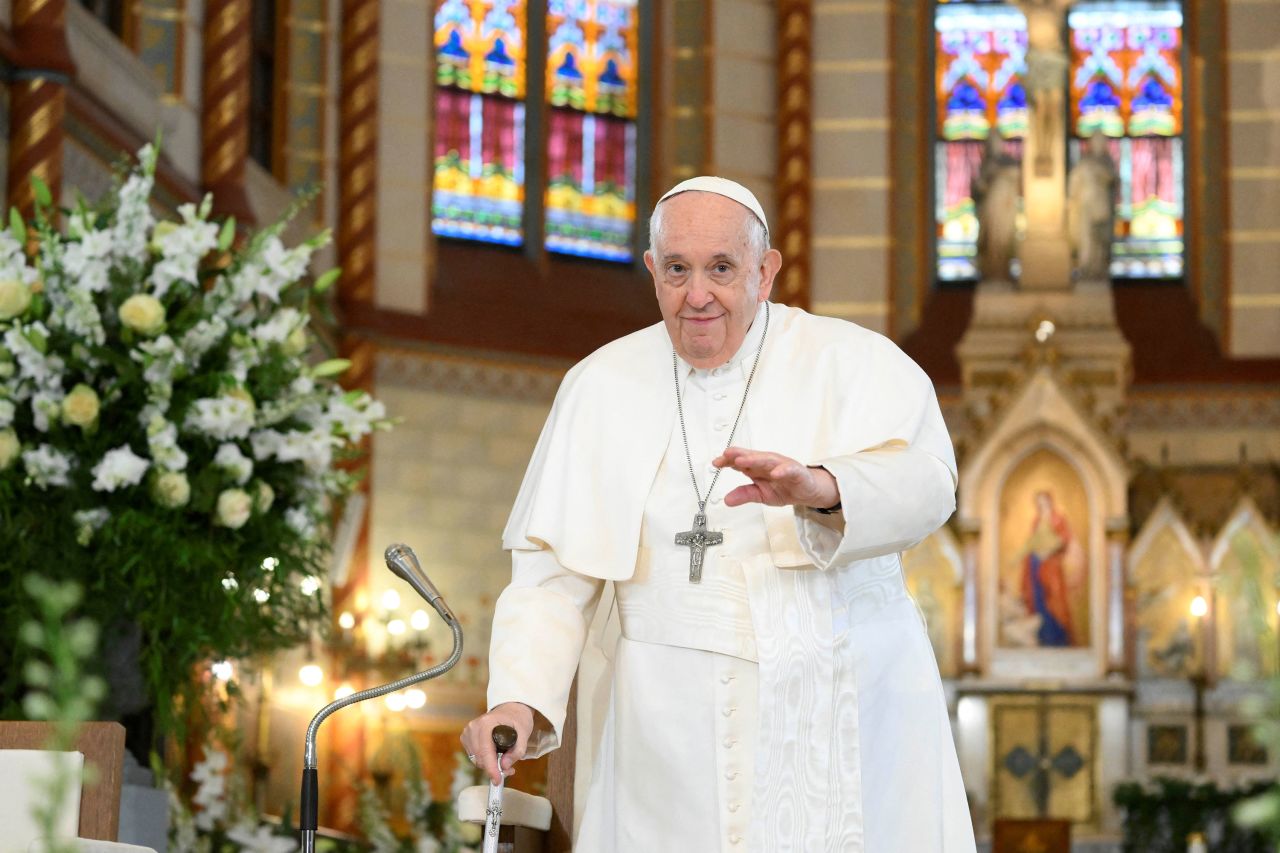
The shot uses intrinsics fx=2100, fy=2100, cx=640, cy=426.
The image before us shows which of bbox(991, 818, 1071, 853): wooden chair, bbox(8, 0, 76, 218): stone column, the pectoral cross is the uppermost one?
bbox(8, 0, 76, 218): stone column

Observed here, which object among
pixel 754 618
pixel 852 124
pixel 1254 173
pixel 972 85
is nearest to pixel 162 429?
pixel 754 618

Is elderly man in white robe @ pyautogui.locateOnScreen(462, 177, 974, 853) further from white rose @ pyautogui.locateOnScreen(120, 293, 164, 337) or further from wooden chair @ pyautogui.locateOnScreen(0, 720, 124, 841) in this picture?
white rose @ pyautogui.locateOnScreen(120, 293, 164, 337)

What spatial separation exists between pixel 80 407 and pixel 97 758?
1522 mm

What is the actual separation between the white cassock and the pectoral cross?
19mm

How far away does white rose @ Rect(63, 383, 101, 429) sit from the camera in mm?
4984

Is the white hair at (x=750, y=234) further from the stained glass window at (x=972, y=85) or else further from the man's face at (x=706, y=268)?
the stained glass window at (x=972, y=85)

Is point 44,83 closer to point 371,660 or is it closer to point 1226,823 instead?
point 371,660

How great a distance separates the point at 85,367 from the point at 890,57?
1266cm

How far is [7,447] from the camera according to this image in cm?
495

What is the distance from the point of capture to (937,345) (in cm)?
1662

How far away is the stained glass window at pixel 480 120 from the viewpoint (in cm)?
1641

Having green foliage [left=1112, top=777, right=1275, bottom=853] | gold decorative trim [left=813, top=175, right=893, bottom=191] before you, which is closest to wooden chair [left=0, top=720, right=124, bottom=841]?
green foliage [left=1112, top=777, right=1275, bottom=853]


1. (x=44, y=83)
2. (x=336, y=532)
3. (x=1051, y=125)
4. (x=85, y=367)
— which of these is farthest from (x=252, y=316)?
(x=1051, y=125)

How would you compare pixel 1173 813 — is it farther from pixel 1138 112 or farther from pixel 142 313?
pixel 142 313
